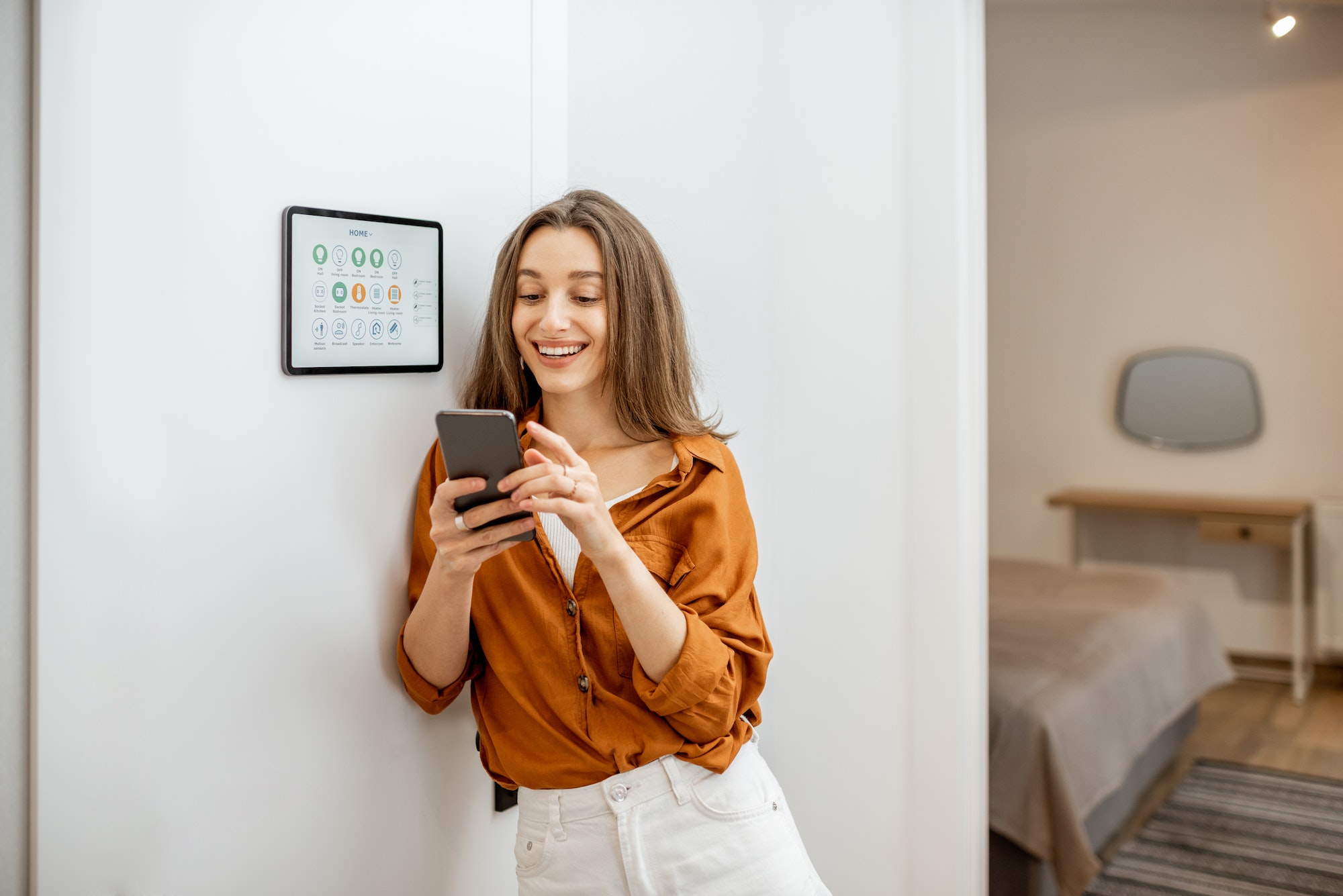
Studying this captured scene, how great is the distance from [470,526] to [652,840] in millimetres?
443

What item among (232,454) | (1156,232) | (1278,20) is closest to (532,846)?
(232,454)

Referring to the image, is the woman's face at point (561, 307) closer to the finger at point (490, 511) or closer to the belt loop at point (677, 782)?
the finger at point (490, 511)

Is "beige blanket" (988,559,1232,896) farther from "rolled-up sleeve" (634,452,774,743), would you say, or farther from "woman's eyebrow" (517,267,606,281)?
"woman's eyebrow" (517,267,606,281)

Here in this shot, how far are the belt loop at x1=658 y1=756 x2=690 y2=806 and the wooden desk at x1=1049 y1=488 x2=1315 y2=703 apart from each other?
3.12 ft

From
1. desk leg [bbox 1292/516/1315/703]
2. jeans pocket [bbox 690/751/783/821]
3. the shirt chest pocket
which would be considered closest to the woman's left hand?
the shirt chest pocket

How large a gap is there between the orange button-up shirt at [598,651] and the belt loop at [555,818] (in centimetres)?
2

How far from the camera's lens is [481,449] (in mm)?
984

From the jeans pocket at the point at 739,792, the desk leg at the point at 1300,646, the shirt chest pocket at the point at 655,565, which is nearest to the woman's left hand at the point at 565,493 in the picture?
the shirt chest pocket at the point at 655,565

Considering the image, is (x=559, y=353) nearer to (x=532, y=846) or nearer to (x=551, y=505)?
(x=551, y=505)

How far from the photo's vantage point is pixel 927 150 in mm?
1772

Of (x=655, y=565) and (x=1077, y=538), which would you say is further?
(x=1077, y=538)

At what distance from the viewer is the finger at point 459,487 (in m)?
1.00

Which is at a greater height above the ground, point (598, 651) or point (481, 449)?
point (481, 449)

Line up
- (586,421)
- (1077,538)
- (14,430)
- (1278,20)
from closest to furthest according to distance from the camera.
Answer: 1. (14,430)
2. (586,421)
3. (1278,20)
4. (1077,538)
